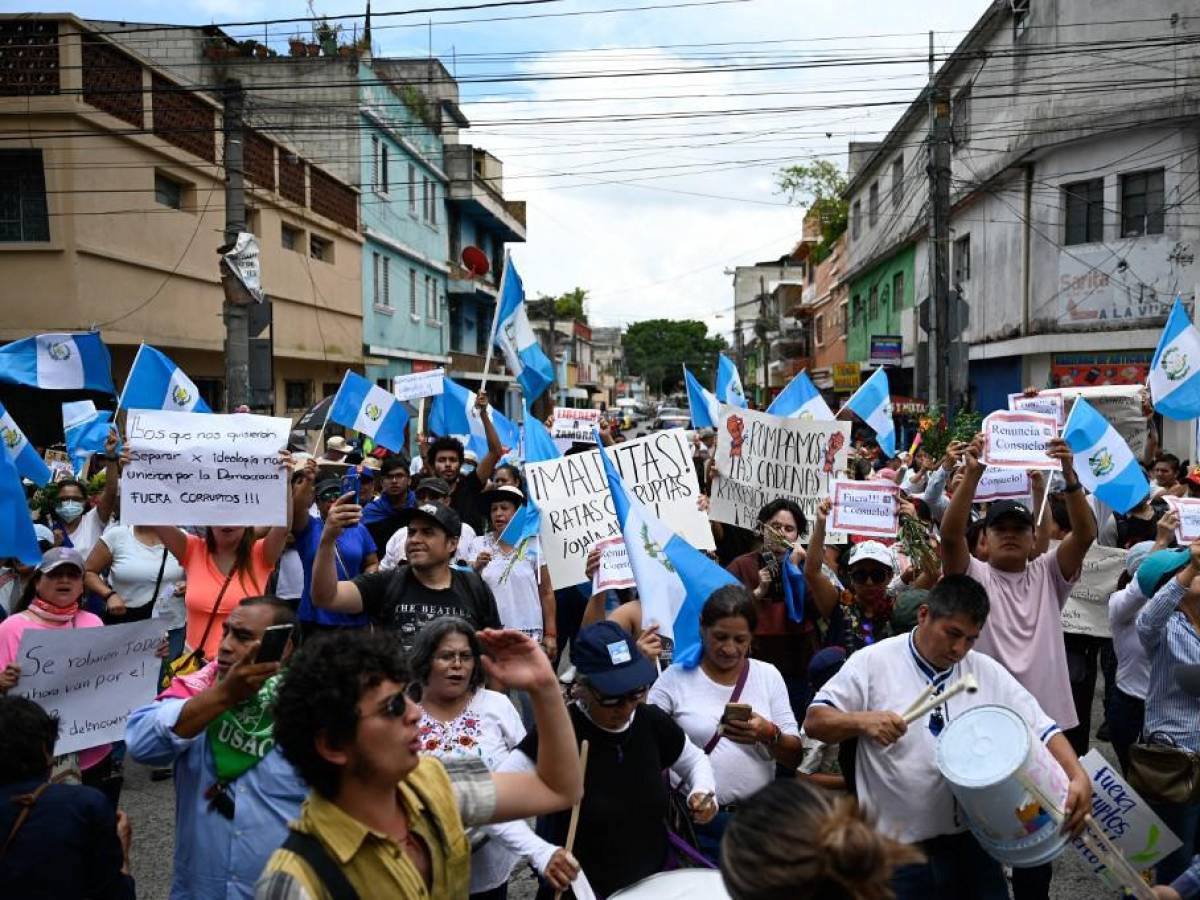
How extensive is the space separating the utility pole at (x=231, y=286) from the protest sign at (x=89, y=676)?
845 cm

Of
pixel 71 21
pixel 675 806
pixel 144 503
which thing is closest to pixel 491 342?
pixel 144 503

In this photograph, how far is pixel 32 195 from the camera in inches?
640

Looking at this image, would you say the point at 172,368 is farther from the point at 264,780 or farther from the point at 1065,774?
the point at 1065,774

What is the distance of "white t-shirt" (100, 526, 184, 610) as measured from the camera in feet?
22.1

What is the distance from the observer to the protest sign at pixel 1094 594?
19.5ft

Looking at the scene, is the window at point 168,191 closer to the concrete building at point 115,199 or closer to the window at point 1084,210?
the concrete building at point 115,199

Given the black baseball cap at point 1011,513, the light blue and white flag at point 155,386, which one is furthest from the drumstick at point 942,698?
the light blue and white flag at point 155,386

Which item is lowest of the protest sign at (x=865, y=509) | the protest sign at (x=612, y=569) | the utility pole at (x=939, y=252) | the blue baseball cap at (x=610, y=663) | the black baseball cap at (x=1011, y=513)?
the protest sign at (x=612, y=569)

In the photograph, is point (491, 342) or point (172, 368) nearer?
point (172, 368)

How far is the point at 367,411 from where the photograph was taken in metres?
11.2

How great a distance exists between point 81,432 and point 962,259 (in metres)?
21.6

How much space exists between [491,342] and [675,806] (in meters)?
7.45

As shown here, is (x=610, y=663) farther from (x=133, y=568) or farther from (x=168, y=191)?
(x=168, y=191)

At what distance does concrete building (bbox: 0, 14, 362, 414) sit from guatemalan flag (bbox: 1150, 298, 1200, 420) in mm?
13199
